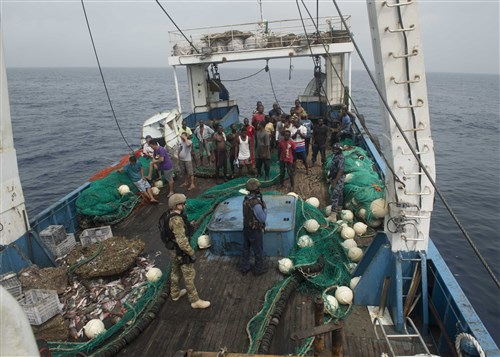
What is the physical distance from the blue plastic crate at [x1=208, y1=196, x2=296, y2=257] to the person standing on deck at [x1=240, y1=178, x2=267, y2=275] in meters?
0.34

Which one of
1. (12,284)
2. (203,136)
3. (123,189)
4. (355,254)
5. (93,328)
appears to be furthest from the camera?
(203,136)

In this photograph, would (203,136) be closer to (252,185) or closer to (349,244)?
(252,185)

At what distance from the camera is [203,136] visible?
10.8 metres

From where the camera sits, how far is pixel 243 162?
952 centimetres

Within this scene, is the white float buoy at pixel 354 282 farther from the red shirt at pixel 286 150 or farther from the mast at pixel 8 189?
the mast at pixel 8 189

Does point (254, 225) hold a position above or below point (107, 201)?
above

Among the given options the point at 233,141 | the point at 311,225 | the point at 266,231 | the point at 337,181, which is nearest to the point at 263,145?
the point at 233,141

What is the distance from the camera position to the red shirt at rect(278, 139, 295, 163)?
859 centimetres

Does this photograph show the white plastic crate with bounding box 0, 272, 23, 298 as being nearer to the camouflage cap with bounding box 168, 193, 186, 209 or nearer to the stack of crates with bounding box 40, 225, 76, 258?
the stack of crates with bounding box 40, 225, 76, 258

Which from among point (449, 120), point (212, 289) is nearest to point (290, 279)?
point (212, 289)

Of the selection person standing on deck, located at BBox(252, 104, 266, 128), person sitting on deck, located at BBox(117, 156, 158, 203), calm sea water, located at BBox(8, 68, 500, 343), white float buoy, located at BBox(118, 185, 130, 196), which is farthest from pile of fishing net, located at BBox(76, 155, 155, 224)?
calm sea water, located at BBox(8, 68, 500, 343)

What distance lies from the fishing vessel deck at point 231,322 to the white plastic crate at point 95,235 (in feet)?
7.43

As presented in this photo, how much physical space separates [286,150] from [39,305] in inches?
224

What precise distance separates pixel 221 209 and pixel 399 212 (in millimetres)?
3485
